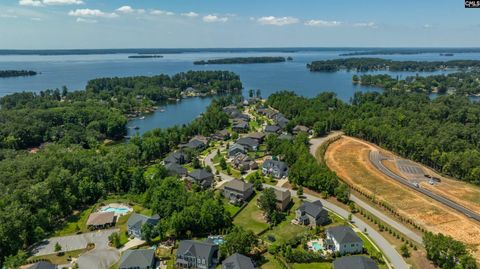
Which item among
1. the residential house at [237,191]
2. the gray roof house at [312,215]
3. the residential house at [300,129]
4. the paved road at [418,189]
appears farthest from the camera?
the residential house at [300,129]

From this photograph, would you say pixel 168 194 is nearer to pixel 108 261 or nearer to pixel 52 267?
pixel 108 261

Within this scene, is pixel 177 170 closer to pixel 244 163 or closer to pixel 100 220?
pixel 244 163

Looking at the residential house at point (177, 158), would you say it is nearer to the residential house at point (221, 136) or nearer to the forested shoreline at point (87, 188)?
the forested shoreline at point (87, 188)

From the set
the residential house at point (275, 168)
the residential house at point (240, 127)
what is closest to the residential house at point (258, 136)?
the residential house at point (240, 127)

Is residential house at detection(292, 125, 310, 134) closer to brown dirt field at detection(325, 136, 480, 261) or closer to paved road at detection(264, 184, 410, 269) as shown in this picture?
brown dirt field at detection(325, 136, 480, 261)

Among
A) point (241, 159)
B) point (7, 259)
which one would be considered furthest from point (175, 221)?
point (241, 159)

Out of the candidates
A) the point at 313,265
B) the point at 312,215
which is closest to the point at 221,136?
the point at 312,215

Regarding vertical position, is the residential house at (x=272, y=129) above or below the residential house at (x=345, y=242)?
above

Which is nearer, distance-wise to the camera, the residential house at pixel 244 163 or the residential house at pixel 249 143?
the residential house at pixel 244 163
